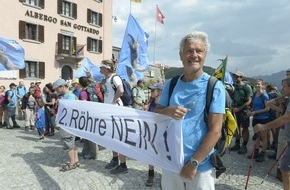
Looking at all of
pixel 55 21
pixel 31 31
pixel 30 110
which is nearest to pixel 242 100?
pixel 30 110

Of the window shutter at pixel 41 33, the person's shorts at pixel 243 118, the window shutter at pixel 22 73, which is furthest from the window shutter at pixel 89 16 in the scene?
the person's shorts at pixel 243 118

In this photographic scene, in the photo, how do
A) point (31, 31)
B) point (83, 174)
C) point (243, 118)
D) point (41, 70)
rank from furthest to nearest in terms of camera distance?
1. point (41, 70)
2. point (31, 31)
3. point (243, 118)
4. point (83, 174)

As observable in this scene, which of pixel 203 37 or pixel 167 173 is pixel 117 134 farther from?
pixel 203 37

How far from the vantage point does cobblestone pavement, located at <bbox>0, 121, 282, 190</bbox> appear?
496 centimetres

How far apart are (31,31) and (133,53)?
1853 cm

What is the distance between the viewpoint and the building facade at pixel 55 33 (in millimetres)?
22703

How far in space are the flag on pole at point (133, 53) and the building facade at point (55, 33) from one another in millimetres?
14245

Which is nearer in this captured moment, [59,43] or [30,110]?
[30,110]

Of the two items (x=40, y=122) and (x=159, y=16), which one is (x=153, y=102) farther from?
(x=159, y=16)

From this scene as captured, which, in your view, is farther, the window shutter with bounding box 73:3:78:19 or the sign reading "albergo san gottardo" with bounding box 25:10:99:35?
the window shutter with bounding box 73:3:78:19

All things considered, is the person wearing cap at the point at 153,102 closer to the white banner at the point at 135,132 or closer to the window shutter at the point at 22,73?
the white banner at the point at 135,132

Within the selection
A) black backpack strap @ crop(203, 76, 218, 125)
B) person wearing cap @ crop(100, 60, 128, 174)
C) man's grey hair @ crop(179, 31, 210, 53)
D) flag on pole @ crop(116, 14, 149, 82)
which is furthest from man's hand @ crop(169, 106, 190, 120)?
flag on pole @ crop(116, 14, 149, 82)

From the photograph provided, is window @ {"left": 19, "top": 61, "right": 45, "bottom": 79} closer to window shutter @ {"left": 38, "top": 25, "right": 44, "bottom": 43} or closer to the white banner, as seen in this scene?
window shutter @ {"left": 38, "top": 25, "right": 44, "bottom": 43}

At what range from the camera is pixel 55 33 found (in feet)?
85.9
